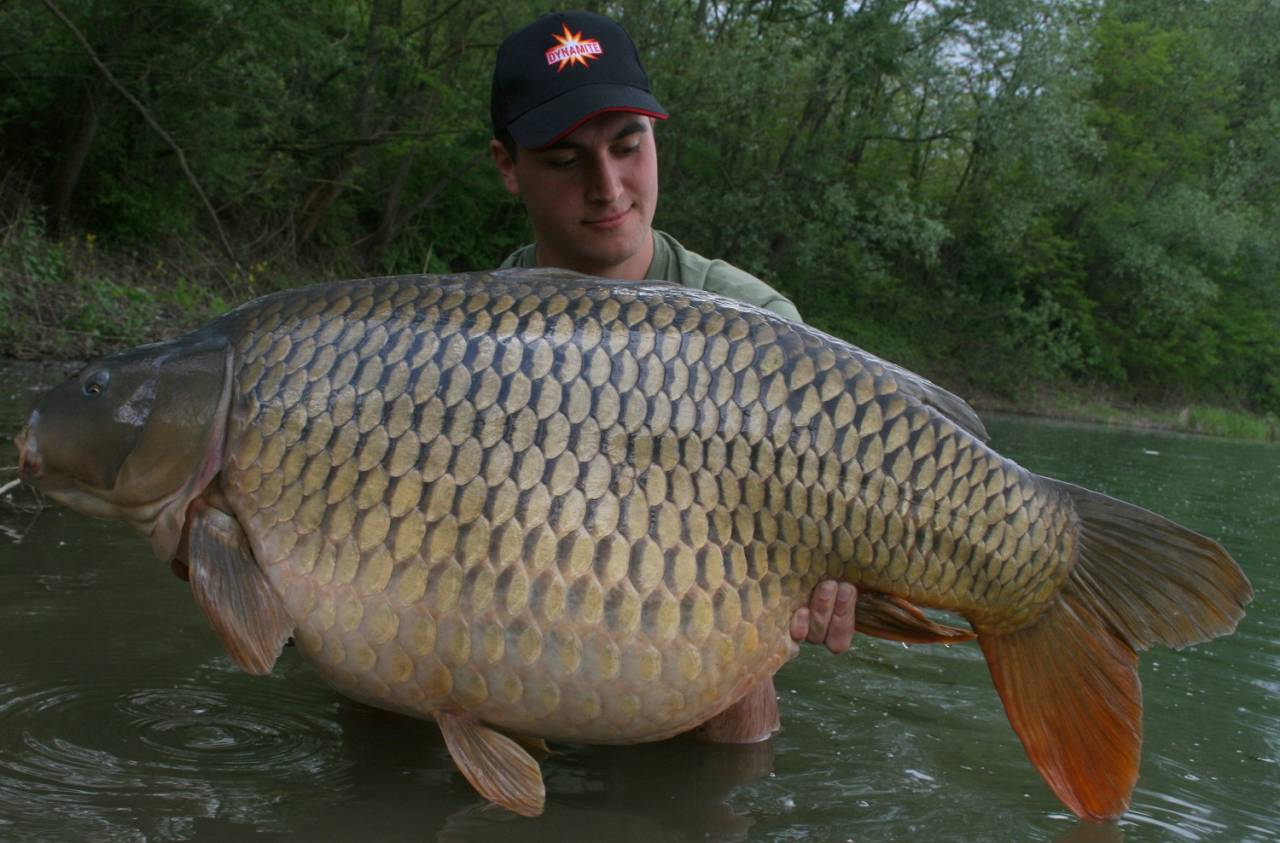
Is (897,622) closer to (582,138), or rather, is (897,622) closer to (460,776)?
(460,776)

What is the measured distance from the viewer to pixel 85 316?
7.66 m

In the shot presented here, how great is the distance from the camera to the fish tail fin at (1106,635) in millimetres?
1711

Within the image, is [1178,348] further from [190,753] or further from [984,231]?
[190,753]

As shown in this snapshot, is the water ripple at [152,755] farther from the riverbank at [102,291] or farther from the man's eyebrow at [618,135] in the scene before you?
the riverbank at [102,291]

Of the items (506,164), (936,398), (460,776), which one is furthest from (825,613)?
(506,164)

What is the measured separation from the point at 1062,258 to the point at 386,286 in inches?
819

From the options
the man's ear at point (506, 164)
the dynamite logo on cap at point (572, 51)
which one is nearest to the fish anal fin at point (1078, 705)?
the dynamite logo on cap at point (572, 51)

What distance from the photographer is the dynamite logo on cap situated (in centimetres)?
231

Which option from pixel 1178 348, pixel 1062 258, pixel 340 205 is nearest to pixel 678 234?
pixel 340 205

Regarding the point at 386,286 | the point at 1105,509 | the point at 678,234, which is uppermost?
the point at 678,234

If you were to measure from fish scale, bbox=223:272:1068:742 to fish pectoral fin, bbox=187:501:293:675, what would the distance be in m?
0.03

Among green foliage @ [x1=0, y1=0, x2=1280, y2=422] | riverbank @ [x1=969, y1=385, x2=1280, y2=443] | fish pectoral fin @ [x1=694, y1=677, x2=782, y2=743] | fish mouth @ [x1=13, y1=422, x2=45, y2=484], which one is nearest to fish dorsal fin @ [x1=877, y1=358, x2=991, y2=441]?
fish pectoral fin @ [x1=694, y1=677, x2=782, y2=743]

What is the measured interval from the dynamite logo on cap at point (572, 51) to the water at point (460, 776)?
51.9 inches

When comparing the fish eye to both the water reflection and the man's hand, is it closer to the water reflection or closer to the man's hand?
the water reflection
